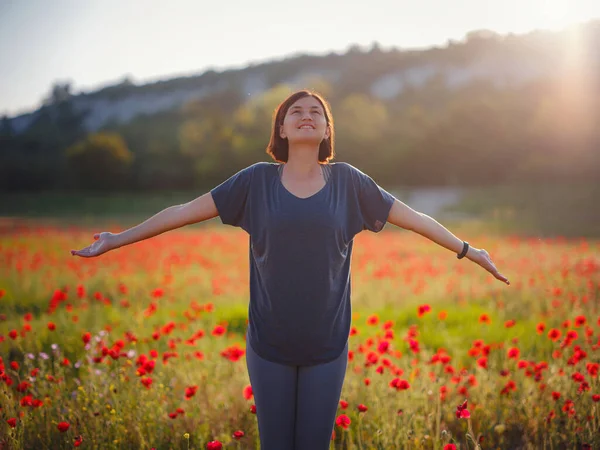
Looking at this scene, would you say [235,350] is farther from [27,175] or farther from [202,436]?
[27,175]

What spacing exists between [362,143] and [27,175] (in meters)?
32.0

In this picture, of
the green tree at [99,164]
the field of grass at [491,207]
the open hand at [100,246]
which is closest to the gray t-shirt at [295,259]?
the open hand at [100,246]

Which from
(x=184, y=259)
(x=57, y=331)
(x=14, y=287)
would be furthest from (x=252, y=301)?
(x=184, y=259)

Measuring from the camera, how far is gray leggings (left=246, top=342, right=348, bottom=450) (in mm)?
2107

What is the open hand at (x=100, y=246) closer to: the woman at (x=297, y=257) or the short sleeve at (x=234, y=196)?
the woman at (x=297, y=257)

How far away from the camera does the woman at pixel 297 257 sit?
6.77ft

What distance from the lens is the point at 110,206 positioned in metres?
36.7

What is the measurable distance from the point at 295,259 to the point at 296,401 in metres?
0.64

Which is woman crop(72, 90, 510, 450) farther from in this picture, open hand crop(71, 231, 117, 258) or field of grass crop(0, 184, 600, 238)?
field of grass crop(0, 184, 600, 238)

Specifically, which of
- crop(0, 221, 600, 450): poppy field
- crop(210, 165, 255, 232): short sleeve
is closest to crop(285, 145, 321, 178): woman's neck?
crop(210, 165, 255, 232): short sleeve

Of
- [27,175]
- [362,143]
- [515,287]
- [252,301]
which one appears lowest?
[515,287]

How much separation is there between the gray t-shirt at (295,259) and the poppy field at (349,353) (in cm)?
55

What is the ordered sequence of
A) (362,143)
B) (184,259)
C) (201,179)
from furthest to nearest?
(201,179) → (362,143) → (184,259)

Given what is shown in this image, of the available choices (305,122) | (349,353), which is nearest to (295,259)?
(305,122)
